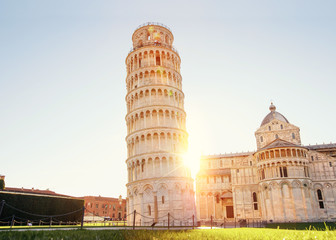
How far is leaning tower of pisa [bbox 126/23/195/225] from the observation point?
34.5 meters

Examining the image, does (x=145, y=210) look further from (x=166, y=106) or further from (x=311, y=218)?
(x=311, y=218)

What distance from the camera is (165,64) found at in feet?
136

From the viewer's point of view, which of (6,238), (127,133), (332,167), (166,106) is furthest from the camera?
(332,167)

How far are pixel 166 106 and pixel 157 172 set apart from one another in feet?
31.4

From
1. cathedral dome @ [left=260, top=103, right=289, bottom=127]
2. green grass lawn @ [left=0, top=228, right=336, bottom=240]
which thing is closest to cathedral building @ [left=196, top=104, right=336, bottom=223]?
cathedral dome @ [left=260, top=103, right=289, bottom=127]

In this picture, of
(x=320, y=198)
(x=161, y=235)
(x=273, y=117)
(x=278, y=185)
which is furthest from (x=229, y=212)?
(x=161, y=235)

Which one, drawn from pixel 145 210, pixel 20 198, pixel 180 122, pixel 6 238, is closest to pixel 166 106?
pixel 180 122

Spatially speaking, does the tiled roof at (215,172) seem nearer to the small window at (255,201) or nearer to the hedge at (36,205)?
the small window at (255,201)

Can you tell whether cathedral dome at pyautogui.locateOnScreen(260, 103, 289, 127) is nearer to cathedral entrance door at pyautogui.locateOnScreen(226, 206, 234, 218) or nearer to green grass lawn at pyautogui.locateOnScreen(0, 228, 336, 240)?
cathedral entrance door at pyautogui.locateOnScreen(226, 206, 234, 218)

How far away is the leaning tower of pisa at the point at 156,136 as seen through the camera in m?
34.5

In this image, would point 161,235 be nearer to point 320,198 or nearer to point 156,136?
point 156,136

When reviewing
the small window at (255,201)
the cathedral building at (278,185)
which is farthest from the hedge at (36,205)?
the small window at (255,201)

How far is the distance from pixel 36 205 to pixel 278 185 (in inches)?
1411

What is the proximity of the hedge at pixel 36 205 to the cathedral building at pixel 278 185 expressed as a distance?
94.9 feet
